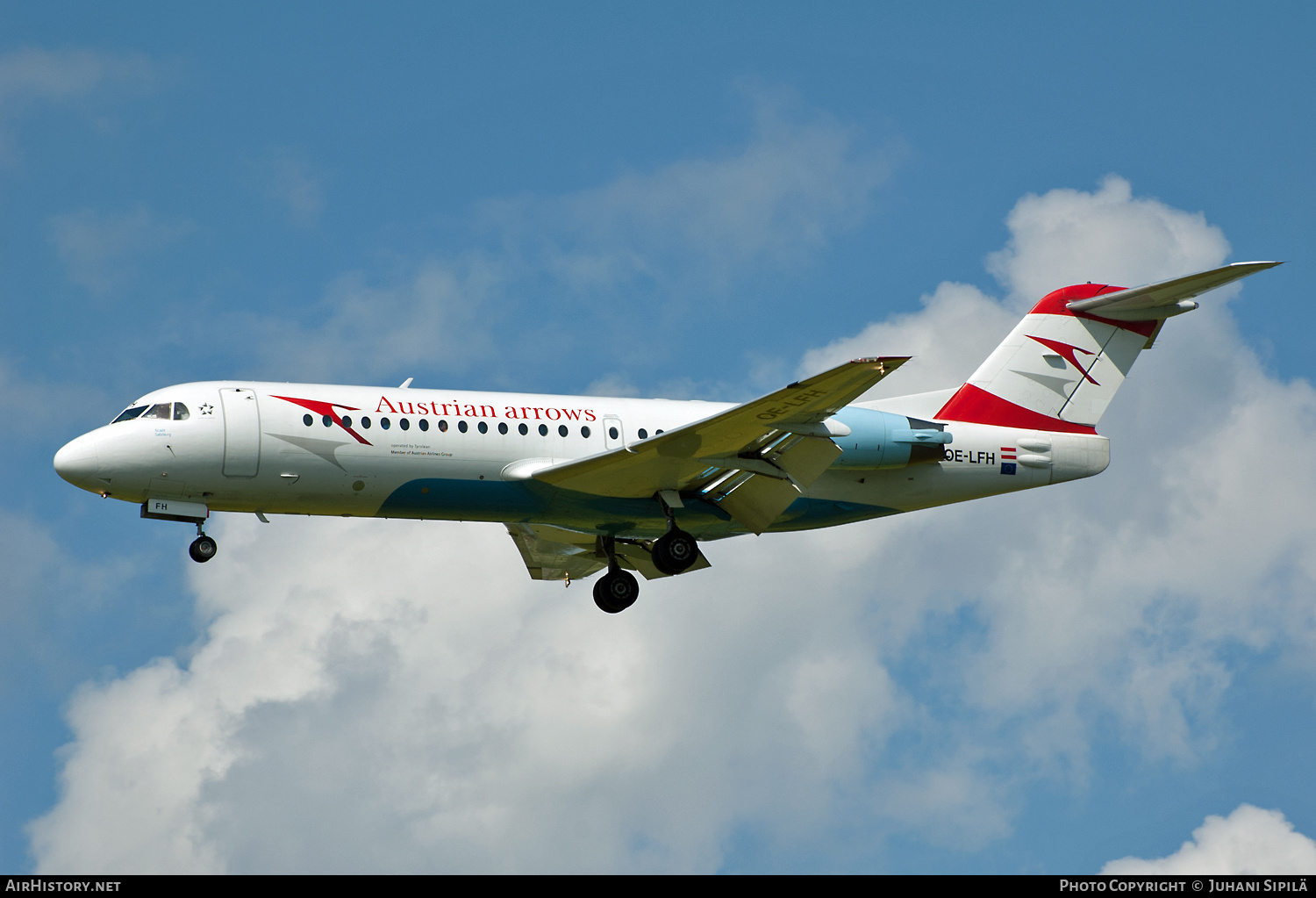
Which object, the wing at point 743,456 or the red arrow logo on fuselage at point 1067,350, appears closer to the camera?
the wing at point 743,456

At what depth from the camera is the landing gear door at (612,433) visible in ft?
92.1

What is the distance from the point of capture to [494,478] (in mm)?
26875

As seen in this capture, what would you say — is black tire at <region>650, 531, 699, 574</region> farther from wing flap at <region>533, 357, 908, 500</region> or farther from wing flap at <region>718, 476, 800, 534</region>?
wing flap at <region>718, 476, 800, 534</region>

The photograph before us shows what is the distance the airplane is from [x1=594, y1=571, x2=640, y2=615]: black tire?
0.03 metres

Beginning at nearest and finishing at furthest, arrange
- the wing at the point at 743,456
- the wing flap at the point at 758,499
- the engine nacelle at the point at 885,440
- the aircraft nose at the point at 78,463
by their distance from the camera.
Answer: the wing at the point at 743,456 < the aircraft nose at the point at 78,463 < the wing flap at the point at 758,499 < the engine nacelle at the point at 885,440

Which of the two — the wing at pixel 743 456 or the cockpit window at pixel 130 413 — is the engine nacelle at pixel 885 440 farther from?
the cockpit window at pixel 130 413

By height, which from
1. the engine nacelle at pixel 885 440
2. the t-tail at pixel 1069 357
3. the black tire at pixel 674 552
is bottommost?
the black tire at pixel 674 552

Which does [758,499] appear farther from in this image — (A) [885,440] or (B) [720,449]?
(A) [885,440]

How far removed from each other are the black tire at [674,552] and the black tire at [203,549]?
7.89m

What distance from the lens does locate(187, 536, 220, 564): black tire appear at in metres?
26.2

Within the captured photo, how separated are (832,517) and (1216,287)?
869 centimetres

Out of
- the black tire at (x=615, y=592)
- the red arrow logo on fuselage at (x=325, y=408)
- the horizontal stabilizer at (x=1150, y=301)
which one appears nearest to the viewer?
the red arrow logo on fuselage at (x=325, y=408)

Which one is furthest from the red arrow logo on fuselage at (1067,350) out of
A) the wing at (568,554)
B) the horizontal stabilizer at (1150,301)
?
the wing at (568,554)

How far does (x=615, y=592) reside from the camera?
102 ft
